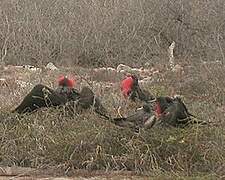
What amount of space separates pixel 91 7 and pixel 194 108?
23.8ft

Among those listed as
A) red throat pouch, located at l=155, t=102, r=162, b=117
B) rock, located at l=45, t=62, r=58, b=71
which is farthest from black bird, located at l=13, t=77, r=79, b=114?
rock, located at l=45, t=62, r=58, b=71

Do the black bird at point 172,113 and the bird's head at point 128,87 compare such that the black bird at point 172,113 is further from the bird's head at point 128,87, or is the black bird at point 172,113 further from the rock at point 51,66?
the rock at point 51,66

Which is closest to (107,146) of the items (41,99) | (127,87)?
(41,99)

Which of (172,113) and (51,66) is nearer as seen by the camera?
(172,113)

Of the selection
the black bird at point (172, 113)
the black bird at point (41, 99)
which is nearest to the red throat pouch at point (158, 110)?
the black bird at point (172, 113)

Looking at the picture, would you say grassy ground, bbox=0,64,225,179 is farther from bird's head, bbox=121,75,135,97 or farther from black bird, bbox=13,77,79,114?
bird's head, bbox=121,75,135,97

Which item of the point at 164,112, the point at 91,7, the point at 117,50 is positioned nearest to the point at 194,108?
the point at 164,112

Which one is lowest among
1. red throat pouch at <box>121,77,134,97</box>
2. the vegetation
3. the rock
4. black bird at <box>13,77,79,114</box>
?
the rock

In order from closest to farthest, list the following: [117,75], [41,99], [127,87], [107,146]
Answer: [107,146]
[41,99]
[127,87]
[117,75]

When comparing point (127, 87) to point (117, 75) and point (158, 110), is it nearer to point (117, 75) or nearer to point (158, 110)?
point (158, 110)

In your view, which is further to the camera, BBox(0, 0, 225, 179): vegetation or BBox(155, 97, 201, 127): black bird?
BBox(155, 97, 201, 127): black bird

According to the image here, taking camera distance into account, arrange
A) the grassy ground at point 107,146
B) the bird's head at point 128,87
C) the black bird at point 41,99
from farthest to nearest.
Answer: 1. the bird's head at point 128,87
2. the black bird at point 41,99
3. the grassy ground at point 107,146

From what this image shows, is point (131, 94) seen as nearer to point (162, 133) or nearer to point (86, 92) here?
point (86, 92)

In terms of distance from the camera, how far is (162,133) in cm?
457
